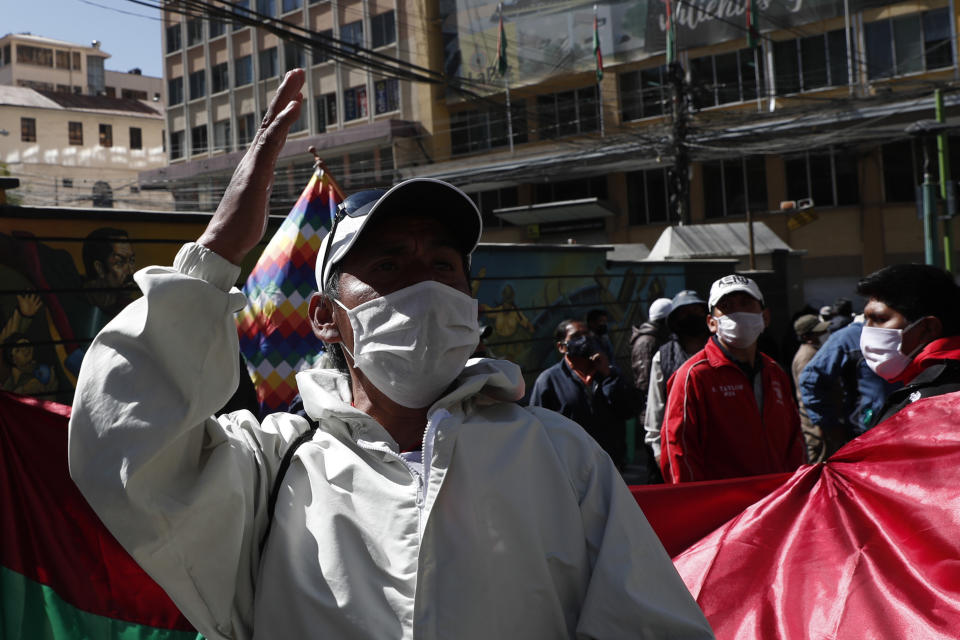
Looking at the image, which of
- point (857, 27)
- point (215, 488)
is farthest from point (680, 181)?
point (215, 488)

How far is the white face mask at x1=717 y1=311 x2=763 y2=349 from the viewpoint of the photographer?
15.9 ft

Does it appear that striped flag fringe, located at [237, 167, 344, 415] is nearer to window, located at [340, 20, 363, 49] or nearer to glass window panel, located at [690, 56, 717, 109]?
glass window panel, located at [690, 56, 717, 109]

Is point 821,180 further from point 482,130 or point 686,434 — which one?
point 686,434

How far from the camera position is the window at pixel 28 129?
6181 cm

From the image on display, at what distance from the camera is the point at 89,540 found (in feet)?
9.10

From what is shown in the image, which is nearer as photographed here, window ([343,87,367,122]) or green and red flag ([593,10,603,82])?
green and red flag ([593,10,603,82])

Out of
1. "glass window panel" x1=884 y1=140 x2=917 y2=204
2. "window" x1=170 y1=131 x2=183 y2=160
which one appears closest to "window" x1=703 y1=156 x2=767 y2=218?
"glass window panel" x1=884 y1=140 x2=917 y2=204

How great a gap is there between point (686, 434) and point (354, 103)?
3851 centimetres

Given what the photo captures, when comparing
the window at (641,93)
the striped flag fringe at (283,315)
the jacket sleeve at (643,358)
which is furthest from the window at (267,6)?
the striped flag fringe at (283,315)

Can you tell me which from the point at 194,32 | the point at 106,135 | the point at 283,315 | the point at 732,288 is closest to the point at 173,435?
the point at 283,315

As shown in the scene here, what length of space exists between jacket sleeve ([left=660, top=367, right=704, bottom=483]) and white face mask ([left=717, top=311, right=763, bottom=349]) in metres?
0.31

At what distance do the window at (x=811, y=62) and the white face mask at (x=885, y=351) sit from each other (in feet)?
88.4

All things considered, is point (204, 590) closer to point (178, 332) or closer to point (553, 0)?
point (178, 332)

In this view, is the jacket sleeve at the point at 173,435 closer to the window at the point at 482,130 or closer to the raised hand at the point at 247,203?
the raised hand at the point at 247,203
